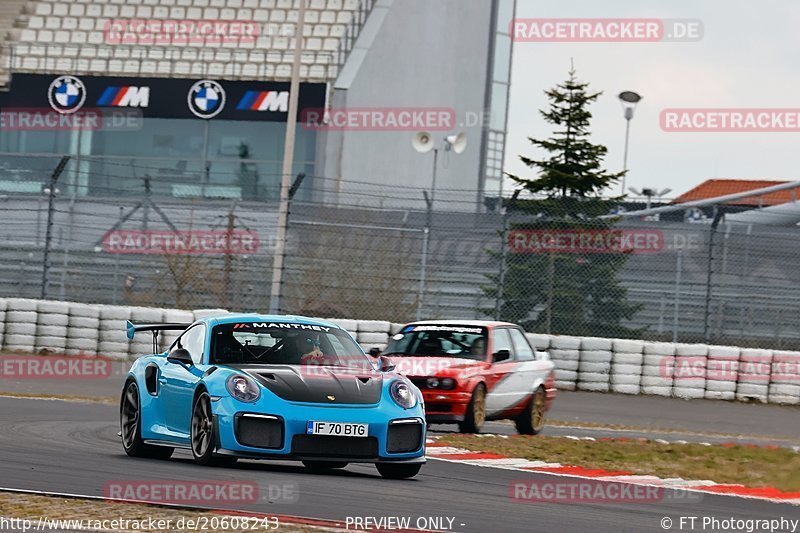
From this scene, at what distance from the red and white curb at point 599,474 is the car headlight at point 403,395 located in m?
1.62

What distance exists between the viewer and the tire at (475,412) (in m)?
14.4

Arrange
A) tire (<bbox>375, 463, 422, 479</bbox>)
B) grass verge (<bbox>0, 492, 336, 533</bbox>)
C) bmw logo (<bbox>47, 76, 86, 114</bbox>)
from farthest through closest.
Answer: bmw logo (<bbox>47, 76, 86, 114</bbox>), tire (<bbox>375, 463, 422, 479</bbox>), grass verge (<bbox>0, 492, 336, 533</bbox>)

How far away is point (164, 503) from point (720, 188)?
6460 cm

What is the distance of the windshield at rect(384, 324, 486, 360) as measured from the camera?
49.9 feet

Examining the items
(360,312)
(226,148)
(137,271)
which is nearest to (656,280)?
(360,312)

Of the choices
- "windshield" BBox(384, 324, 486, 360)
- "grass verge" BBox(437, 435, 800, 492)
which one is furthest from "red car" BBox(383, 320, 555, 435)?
"grass verge" BBox(437, 435, 800, 492)

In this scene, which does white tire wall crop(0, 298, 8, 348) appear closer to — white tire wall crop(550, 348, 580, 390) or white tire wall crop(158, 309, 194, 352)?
white tire wall crop(158, 309, 194, 352)

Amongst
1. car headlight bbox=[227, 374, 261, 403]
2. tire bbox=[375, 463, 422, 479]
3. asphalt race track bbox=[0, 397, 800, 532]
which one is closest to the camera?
asphalt race track bbox=[0, 397, 800, 532]

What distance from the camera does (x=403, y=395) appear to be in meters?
9.64

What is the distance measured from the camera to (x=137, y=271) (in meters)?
23.7

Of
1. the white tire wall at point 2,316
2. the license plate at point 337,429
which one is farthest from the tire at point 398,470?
the white tire wall at point 2,316

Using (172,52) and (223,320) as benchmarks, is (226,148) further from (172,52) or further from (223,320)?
(223,320)

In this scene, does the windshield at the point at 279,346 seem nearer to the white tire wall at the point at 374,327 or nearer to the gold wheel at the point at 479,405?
the gold wheel at the point at 479,405

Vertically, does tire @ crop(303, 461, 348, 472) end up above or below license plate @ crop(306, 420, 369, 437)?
below
